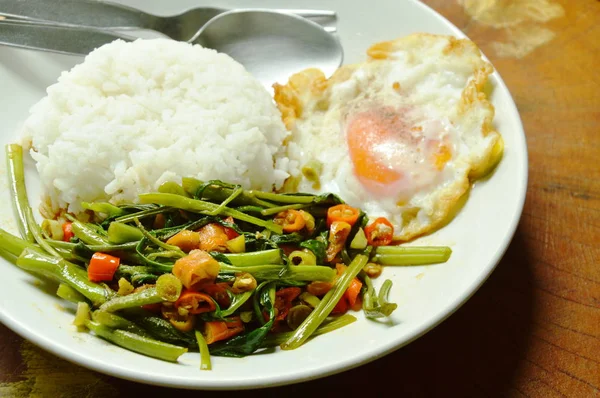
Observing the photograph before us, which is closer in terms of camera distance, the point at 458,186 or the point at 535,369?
the point at 535,369

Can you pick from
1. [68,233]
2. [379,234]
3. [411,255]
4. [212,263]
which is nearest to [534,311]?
[411,255]

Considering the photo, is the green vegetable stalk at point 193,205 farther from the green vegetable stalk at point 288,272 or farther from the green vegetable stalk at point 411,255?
the green vegetable stalk at point 411,255

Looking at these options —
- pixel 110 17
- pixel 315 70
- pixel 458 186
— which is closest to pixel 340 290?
pixel 458 186

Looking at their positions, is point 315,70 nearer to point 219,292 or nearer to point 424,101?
point 424,101

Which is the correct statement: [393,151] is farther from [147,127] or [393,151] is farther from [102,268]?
[102,268]

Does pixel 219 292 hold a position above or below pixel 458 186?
below

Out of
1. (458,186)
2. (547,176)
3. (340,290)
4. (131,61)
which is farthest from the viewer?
(547,176)

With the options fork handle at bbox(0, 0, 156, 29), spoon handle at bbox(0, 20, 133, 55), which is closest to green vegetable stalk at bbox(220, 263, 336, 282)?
spoon handle at bbox(0, 20, 133, 55)

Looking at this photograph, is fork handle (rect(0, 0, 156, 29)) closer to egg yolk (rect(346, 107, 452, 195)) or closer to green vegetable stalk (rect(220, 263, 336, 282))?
egg yolk (rect(346, 107, 452, 195))
